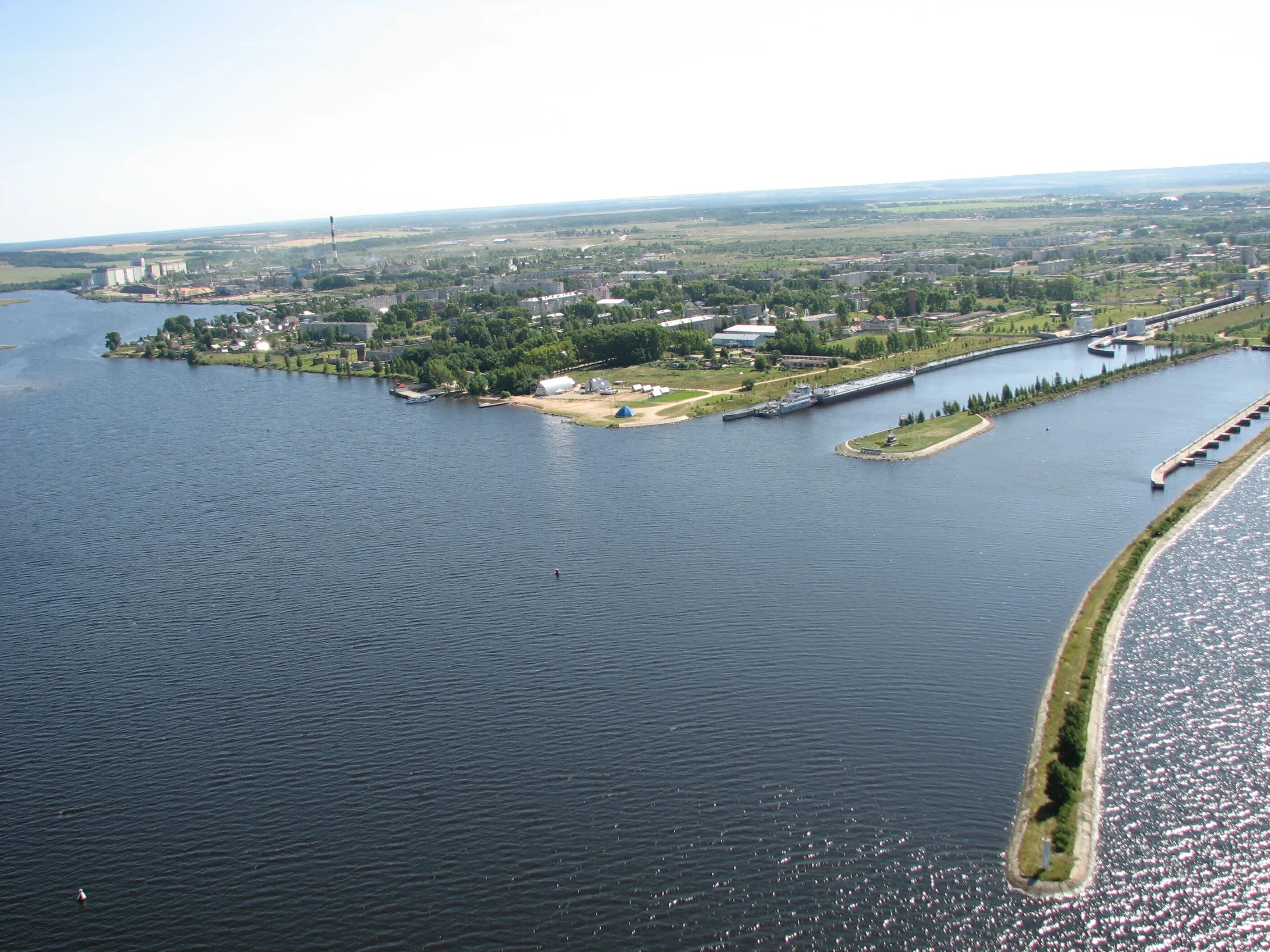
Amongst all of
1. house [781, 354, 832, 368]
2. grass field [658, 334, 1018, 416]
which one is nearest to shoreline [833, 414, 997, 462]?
grass field [658, 334, 1018, 416]

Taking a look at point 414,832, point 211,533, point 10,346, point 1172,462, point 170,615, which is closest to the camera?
point 414,832

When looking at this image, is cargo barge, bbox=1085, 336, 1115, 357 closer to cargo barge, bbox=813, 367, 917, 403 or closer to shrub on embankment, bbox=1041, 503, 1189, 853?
cargo barge, bbox=813, 367, 917, 403

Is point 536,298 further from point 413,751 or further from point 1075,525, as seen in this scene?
point 413,751

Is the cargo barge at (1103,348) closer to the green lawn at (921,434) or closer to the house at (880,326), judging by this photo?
the house at (880,326)

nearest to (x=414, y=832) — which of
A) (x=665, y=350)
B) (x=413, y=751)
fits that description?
(x=413, y=751)

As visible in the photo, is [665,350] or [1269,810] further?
[665,350]
